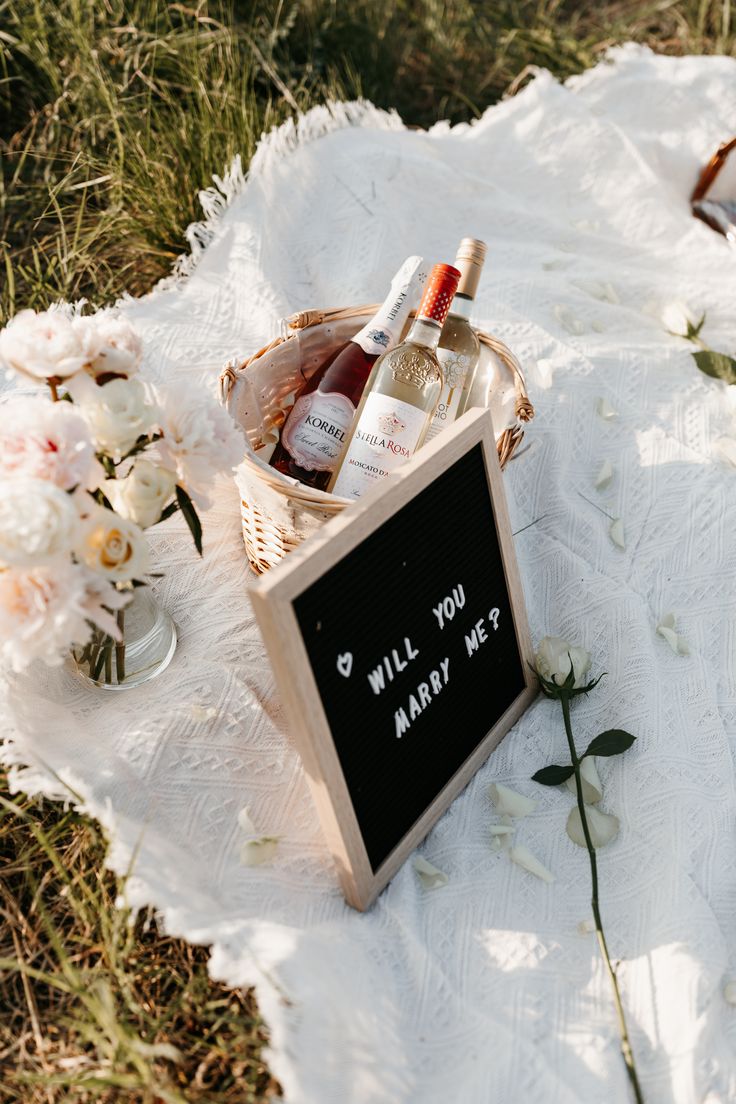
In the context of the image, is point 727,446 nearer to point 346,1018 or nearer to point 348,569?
point 348,569

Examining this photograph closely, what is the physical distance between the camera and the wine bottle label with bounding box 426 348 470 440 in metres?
1.22

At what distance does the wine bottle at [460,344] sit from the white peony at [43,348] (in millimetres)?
543

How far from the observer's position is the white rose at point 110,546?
29.8 inches

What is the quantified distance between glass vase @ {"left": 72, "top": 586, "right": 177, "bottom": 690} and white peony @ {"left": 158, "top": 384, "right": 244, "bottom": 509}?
22 cm

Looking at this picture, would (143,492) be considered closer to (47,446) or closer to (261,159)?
(47,446)

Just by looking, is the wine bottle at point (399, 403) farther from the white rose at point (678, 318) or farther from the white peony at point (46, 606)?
the white rose at point (678, 318)

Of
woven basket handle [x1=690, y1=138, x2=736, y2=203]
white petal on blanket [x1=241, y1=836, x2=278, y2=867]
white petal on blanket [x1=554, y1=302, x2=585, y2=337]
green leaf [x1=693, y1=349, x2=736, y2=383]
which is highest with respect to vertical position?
woven basket handle [x1=690, y1=138, x2=736, y2=203]

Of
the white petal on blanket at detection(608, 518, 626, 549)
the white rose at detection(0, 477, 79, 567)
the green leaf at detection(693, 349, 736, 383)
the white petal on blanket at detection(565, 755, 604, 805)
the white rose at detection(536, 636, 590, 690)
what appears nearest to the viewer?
the white rose at detection(0, 477, 79, 567)

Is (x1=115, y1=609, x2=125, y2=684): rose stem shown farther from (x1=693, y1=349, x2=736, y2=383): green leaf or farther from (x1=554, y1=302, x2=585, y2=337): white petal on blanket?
(x1=693, y1=349, x2=736, y2=383): green leaf

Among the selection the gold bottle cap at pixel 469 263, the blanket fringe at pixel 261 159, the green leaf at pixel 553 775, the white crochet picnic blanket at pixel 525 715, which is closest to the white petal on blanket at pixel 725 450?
the white crochet picnic blanket at pixel 525 715

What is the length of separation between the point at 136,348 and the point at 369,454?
1.07 feet

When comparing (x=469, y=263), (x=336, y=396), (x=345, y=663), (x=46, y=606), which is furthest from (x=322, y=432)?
(x=46, y=606)

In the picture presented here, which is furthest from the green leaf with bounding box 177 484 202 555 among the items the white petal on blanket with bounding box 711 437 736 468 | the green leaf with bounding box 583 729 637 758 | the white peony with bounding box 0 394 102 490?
the white petal on blanket with bounding box 711 437 736 468

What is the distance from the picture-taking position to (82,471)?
0.75m
